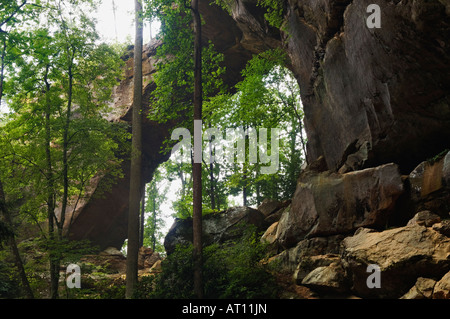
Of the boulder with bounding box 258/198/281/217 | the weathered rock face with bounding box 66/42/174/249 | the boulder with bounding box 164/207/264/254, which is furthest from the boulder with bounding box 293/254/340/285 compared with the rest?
the weathered rock face with bounding box 66/42/174/249

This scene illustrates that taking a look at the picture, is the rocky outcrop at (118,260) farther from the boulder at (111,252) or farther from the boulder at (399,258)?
the boulder at (399,258)

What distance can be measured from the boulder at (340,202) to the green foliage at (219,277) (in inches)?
75.1

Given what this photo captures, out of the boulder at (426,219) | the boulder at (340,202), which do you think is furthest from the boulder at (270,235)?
the boulder at (426,219)

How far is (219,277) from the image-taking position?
7926mm

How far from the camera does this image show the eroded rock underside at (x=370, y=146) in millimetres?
6105

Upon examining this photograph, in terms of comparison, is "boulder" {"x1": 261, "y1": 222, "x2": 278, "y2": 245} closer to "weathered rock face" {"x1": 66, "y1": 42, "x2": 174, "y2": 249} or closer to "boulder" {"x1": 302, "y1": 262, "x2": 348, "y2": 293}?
"boulder" {"x1": 302, "y1": 262, "x2": 348, "y2": 293}

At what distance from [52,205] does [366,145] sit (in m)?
10.00

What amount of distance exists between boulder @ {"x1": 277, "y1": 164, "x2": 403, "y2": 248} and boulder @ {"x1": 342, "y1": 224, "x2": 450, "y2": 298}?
1.32 metres

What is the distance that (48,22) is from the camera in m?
11.4

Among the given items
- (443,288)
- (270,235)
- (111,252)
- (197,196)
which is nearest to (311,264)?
(443,288)

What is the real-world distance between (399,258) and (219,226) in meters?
9.59

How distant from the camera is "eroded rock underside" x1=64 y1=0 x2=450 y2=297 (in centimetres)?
611

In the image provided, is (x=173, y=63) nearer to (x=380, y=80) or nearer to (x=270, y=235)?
(x=380, y=80)

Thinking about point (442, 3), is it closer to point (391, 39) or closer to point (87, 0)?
point (391, 39)
